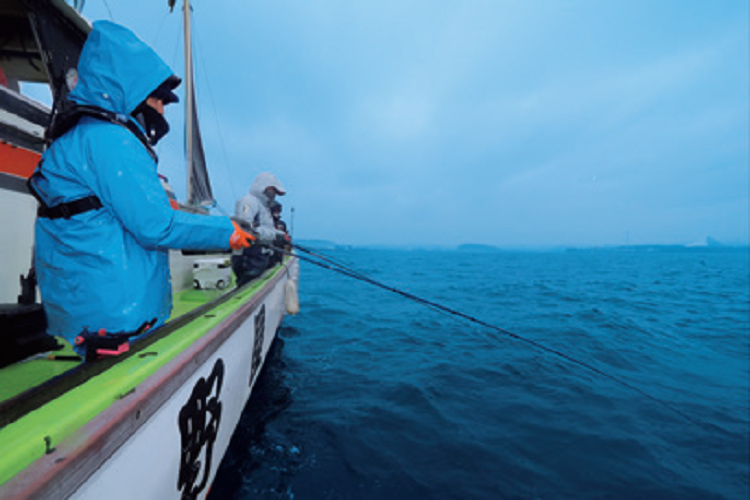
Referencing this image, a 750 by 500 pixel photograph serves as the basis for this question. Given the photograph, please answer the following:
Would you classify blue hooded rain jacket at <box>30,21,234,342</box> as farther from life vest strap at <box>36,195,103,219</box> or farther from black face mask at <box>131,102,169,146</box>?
black face mask at <box>131,102,169,146</box>

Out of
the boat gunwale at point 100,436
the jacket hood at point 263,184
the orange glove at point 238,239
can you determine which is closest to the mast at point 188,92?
the jacket hood at point 263,184

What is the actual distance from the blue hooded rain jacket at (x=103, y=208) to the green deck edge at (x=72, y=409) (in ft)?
0.71

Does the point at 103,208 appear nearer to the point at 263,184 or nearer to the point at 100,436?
the point at 100,436

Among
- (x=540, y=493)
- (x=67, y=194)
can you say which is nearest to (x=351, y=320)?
(x=540, y=493)

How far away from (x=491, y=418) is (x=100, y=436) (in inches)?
156

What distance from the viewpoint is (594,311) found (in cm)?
966

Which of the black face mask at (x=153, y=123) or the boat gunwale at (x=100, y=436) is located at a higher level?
the black face mask at (x=153, y=123)

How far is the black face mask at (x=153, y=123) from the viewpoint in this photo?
178 cm

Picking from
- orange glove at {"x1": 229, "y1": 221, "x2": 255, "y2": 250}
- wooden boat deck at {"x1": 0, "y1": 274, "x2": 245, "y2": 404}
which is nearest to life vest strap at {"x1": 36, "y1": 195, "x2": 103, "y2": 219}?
orange glove at {"x1": 229, "y1": 221, "x2": 255, "y2": 250}

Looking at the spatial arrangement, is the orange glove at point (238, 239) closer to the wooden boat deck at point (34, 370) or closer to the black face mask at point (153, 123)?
the black face mask at point (153, 123)

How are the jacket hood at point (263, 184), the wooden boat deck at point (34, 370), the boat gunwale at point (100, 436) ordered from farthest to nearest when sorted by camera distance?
the jacket hood at point (263, 184) < the wooden boat deck at point (34, 370) < the boat gunwale at point (100, 436)

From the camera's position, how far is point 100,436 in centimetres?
100

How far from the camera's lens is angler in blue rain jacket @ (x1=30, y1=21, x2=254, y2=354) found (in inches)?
53.0

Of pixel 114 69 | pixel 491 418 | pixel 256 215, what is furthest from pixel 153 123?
pixel 491 418
